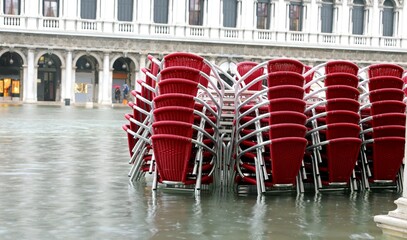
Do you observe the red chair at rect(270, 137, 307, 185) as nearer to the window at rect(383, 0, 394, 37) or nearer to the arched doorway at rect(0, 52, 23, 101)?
the arched doorway at rect(0, 52, 23, 101)

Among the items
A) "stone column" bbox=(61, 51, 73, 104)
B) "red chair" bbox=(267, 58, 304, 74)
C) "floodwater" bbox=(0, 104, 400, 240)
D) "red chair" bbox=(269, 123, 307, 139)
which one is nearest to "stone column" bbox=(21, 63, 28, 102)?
"stone column" bbox=(61, 51, 73, 104)

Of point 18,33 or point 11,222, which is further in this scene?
point 18,33

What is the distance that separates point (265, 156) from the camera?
31.3 ft

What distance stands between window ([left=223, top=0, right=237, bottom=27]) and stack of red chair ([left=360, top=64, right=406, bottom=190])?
45.9 metres

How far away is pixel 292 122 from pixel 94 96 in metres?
45.1

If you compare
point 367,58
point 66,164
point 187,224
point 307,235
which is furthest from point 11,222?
point 367,58

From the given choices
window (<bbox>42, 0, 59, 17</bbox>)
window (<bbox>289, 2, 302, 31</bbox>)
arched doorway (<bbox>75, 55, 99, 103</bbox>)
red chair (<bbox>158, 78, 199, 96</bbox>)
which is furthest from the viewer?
window (<bbox>289, 2, 302, 31</bbox>)

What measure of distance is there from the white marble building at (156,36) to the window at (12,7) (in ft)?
0.19

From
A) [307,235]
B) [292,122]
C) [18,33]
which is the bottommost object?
[307,235]

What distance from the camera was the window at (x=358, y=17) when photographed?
5817cm

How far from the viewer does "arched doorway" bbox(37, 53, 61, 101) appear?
5278 cm

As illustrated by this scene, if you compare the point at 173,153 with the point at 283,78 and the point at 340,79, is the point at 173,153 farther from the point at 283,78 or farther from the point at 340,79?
the point at 340,79

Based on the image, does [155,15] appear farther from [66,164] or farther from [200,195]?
[200,195]

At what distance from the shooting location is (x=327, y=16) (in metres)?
57.8
